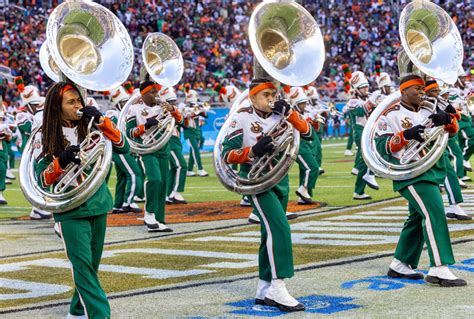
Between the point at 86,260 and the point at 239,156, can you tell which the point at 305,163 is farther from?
the point at 86,260

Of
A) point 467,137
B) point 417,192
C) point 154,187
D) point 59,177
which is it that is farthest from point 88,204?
point 467,137

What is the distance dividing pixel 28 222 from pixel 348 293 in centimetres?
661

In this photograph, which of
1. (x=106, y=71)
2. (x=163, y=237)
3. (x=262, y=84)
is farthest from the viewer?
(x=163, y=237)

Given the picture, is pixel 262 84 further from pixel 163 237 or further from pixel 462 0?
pixel 462 0

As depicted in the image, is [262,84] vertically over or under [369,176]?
over

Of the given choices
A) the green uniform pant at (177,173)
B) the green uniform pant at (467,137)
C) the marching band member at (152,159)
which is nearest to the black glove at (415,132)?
the marching band member at (152,159)

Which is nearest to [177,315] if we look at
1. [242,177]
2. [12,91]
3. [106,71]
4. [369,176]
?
[242,177]

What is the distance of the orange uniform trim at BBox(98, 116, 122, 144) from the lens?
5.59 m

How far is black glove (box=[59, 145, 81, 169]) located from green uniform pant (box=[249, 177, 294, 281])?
4.73 feet

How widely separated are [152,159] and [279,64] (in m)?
4.46

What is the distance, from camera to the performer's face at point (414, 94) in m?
6.97

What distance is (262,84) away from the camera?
638cm

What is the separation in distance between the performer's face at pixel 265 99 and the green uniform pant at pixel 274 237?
0.54 metres

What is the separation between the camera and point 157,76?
11.5 m
